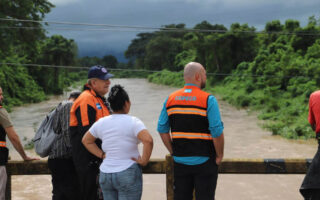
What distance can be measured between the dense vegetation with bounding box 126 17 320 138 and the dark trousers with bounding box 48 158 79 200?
802cm

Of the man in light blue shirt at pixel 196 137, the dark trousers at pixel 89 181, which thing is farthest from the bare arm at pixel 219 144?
the dark trousers at pixel 89 181

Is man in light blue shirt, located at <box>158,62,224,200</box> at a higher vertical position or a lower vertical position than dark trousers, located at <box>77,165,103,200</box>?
higher

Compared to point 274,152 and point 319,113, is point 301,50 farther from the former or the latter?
point 319,113

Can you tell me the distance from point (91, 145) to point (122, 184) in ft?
1.19

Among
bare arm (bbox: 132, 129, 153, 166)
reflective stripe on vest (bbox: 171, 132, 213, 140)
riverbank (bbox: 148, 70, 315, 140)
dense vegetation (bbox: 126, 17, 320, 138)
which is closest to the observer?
bare arm (bbox: 132, 129, 153, 166)

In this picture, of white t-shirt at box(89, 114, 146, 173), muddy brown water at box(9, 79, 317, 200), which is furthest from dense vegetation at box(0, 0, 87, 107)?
white t-shirt at box(89, 114, 146, 173)

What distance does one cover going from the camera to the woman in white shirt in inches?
97.9

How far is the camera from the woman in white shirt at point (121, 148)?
2.49 meters

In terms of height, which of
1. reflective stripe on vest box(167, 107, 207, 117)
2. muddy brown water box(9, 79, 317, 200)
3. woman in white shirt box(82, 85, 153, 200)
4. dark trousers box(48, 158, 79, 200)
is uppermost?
reflective stripe on vest box(167, 107, 207, 117)

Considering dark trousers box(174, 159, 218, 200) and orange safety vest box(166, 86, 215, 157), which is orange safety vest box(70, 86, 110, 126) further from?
dark trousers box(174, 159, 218, 200)

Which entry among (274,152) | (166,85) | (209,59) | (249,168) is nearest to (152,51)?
(166,85)

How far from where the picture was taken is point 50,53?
115 ft

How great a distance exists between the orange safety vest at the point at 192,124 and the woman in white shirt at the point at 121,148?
0.25 m

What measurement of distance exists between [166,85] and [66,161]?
49.1 m
